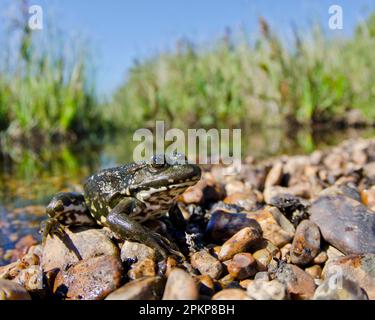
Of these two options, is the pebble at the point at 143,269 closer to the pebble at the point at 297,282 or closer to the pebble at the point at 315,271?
the pebble at the point at 297,282

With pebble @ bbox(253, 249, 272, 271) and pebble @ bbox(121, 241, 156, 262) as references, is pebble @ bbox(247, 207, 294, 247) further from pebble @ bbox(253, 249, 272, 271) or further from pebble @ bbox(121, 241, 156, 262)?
pebble @ bbox(121, 241, 156, 262)

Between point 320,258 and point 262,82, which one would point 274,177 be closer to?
point 320,258

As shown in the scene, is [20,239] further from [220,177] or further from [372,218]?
[372,218]

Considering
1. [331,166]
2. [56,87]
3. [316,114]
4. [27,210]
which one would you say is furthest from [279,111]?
[27,210]

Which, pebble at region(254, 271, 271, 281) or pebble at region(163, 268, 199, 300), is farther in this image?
pebble at region(254, 271, 271, 281)
